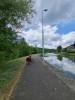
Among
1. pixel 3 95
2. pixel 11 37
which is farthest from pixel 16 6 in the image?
pixel 3 95

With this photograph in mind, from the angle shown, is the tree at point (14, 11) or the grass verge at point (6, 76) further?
the tree at point (14, 11)

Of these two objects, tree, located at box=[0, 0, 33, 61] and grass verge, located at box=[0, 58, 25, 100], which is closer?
grass verge, located at box=[0, 58, 25, 100]

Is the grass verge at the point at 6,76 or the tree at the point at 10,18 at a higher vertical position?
the tree at the point at 10,18

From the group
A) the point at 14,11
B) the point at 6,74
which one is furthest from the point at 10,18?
the point at 6,74

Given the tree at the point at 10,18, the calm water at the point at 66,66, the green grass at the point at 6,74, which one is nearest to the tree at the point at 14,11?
the tree at the point at 10,18

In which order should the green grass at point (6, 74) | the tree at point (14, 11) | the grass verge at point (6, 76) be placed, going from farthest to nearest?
the tree at point (14, 11) → the green grass at point (6, 74) → the grass verge at point (6, 76)

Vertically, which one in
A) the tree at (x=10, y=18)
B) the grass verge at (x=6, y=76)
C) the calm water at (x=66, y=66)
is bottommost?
the calm water at (x=66, y=66)

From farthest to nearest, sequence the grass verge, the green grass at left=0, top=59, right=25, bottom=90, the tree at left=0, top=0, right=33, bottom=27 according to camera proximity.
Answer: the tree at left=0, top=0, right=33, bottom=27 < the green grass at left=0, top=59, right=25, bottom=90 < the grass verge

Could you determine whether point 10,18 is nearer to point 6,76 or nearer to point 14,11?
point 14,11

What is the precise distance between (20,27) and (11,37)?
1391 millimetres

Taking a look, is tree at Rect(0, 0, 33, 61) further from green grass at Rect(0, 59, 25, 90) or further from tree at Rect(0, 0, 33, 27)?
green grass at Rect(0, 59, 25, 90)

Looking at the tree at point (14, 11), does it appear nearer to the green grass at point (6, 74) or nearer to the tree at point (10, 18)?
the tree at point (10, 18)

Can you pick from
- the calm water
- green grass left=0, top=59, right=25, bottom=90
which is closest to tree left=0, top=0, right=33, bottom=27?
green grass left=0, top=59, right=25, bottom=90

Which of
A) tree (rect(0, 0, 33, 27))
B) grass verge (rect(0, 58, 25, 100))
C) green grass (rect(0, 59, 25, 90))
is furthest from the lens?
tree (rect(0, 0, 33, 27))
